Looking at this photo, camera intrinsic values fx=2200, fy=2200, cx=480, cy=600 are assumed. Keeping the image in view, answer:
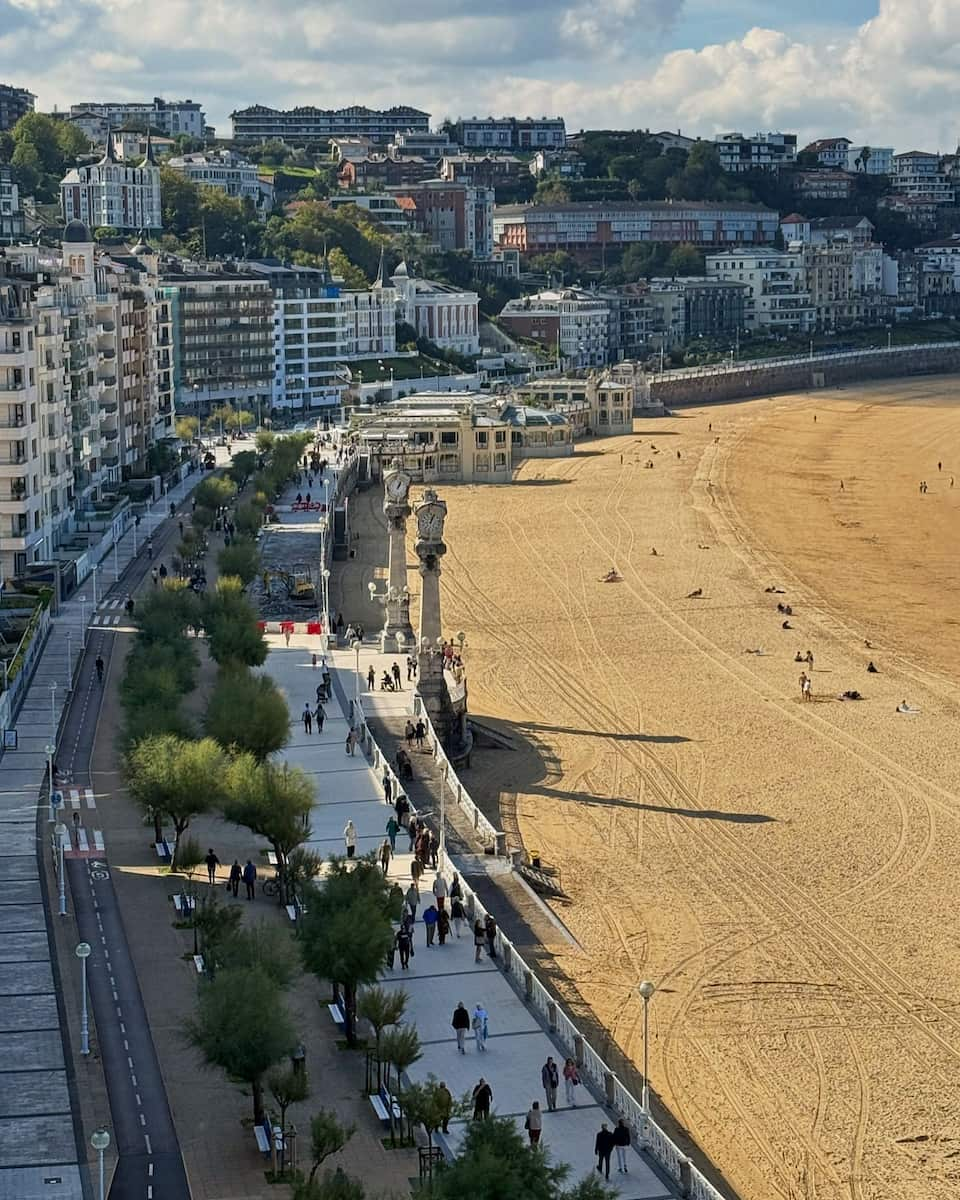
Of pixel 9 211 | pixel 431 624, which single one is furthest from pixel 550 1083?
pixel 9 211

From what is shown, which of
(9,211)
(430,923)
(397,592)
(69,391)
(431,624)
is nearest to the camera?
(430,923)

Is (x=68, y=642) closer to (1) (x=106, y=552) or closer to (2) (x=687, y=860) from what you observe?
(1) (x=106, y=552)

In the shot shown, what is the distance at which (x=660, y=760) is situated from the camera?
141 feet

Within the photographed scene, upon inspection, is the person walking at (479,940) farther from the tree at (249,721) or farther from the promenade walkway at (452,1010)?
the tree at (249,721)

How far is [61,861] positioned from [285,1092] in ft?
32.2

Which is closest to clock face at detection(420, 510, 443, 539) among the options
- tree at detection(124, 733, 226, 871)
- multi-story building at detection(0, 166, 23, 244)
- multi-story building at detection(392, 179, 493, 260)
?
tree at detection(124, 733, 226, 871)

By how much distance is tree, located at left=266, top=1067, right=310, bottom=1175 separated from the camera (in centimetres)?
2252

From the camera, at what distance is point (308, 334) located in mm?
127312

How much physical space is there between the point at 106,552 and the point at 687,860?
3511 centimetres

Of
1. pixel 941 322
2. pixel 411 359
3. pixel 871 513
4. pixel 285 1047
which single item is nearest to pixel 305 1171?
pixel 285 1047

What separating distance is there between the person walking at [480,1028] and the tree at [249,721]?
1085 centimetres

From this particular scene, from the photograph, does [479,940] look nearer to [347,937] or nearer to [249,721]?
[347,937]

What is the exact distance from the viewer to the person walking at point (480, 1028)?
25.9 meters

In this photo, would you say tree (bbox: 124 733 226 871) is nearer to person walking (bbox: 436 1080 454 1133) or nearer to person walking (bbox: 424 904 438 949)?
person walking (bbox: 424 904 438 949)
